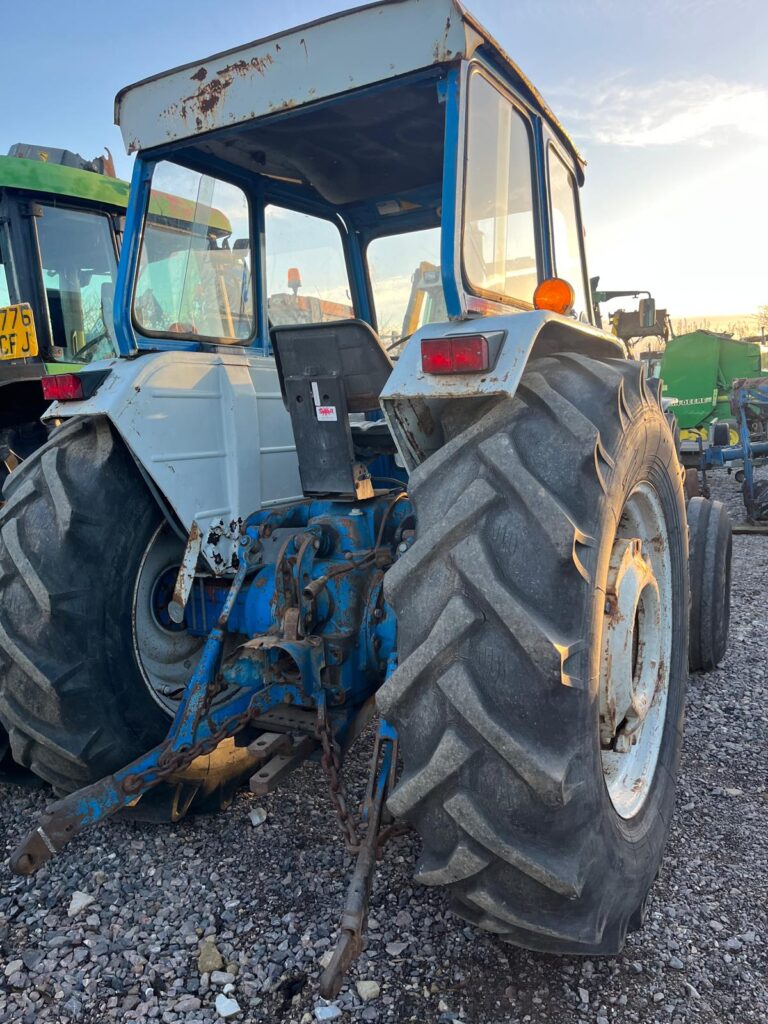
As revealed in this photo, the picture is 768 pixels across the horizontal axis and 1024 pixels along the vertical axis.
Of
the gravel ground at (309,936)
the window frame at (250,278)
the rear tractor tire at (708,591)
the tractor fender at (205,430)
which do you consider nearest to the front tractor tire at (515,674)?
the gravel ground at (309,936)

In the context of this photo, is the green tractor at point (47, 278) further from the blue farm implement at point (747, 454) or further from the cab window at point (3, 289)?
the blue farm implement at point (747, 454)

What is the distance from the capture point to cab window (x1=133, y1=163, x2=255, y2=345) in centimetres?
261

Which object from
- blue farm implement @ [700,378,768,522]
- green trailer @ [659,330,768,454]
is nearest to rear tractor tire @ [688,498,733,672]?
blue farm implement @ [700,378,768,522]

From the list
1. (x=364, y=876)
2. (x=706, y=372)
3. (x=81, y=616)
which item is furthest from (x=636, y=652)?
(x=706, y=372)

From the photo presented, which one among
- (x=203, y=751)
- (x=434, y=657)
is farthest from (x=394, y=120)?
(x=203, y=751)

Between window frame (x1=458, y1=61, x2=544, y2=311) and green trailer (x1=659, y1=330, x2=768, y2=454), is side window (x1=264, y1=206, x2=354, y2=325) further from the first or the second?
green trailer (x1=659, y1=330, x2=768, y2=454)

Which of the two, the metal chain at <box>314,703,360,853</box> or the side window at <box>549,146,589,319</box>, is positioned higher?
the side window at <box>549,146,589,319</box>

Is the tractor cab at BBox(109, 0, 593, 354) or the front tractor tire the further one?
the tractor cab at BBox(109, 0, 593, 354)

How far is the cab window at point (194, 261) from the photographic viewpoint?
2.61 meters

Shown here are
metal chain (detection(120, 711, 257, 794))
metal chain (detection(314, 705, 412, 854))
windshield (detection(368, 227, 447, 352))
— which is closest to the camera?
metal chain (detection(314, 705, 412, 854))

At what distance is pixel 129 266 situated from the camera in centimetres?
256

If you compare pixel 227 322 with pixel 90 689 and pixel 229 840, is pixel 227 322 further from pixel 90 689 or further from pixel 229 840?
pixel 229 840

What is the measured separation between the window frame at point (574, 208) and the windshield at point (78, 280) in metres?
3.46

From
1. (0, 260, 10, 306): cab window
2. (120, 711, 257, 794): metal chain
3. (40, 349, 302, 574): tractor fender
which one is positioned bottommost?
(120, 711, 257, 794): metal chain
